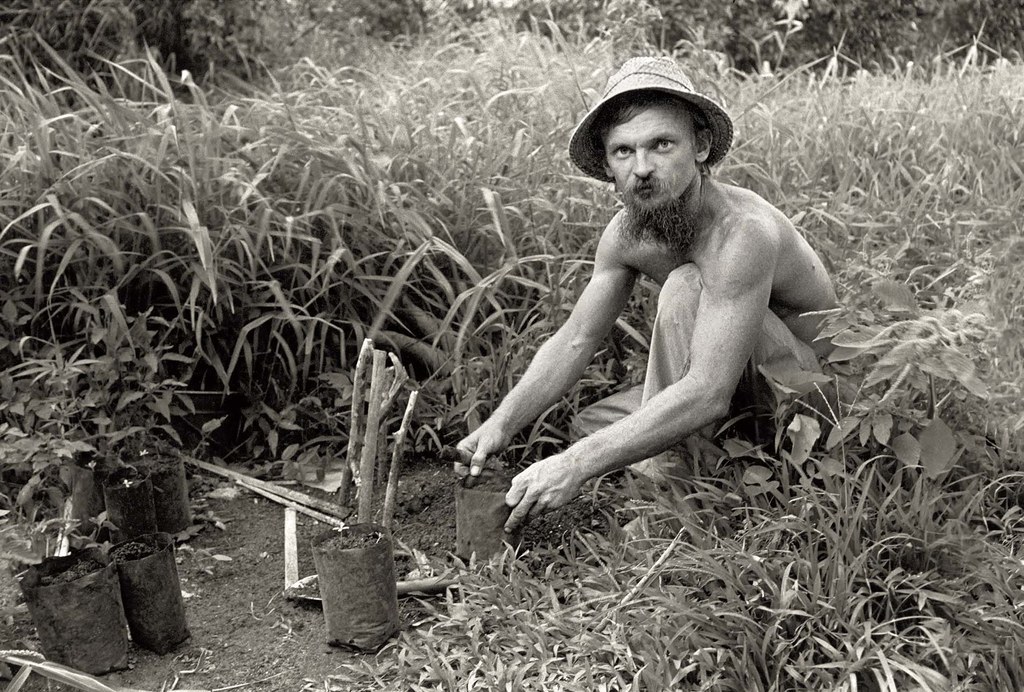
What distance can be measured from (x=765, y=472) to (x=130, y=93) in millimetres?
4445

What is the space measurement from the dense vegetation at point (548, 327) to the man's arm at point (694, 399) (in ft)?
0.72

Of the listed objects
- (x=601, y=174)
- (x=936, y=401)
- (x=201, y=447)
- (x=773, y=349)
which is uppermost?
(x=601, y=174)

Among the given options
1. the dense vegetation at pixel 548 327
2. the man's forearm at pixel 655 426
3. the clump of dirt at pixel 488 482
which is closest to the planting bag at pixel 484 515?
the clump of dirt at pixel 488 482

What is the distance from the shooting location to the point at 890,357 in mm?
2598

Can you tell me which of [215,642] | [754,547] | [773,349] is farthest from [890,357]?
[215,642]

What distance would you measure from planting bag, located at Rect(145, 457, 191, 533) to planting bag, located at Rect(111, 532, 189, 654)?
50cm

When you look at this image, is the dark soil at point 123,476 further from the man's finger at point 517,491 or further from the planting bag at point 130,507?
the man's finger at point 517,491

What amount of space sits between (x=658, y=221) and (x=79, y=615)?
71.9 inches

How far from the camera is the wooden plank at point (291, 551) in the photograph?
3.04 m

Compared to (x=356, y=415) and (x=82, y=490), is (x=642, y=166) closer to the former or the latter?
(x=356, y=415)

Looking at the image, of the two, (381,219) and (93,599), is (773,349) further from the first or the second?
(93,599)

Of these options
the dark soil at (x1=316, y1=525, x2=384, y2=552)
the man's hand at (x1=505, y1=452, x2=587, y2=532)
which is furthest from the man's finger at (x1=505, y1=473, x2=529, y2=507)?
the dark soil at (x1=316, y1=525, x2=384, y2=552)

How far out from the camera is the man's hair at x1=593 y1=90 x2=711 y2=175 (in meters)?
2.75

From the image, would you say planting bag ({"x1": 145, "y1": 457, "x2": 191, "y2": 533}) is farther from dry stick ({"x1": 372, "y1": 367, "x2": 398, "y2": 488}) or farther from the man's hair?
the man's hair
